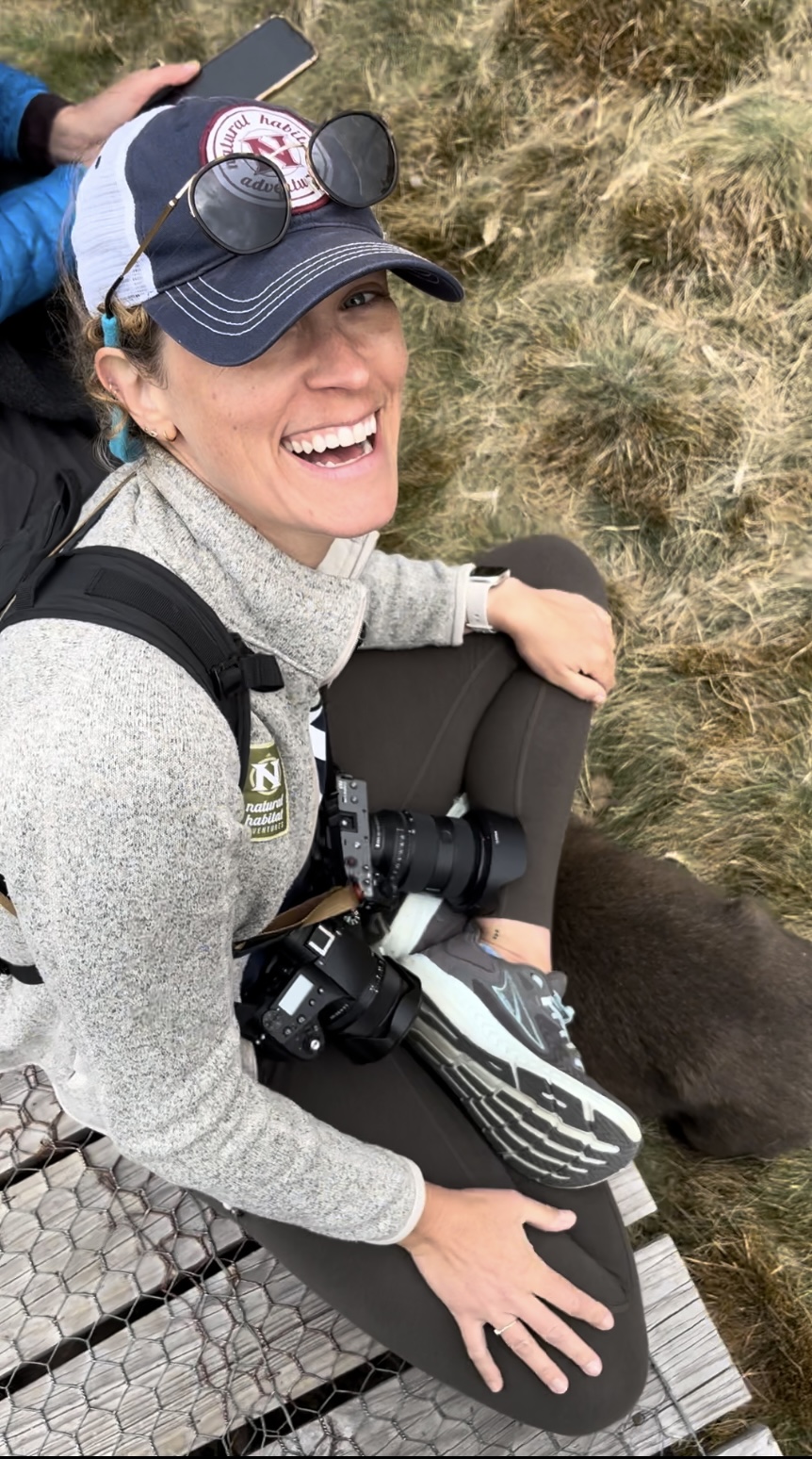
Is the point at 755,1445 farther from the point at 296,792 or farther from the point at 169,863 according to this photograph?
the point at 169,863

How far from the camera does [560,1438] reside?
1993 mm

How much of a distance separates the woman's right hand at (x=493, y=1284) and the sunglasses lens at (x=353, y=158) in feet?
5.24

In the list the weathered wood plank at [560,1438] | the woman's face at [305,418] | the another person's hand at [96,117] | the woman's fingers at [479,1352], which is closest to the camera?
the woman's face at [305,418]

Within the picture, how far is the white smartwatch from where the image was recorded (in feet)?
7.13

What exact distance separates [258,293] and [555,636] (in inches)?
41.6

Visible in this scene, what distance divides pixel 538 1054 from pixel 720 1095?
0.41 m

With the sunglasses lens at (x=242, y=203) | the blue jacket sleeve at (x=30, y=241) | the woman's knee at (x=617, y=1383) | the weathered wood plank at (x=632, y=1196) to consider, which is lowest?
the weathered wood plank at (x=632, y=1196)

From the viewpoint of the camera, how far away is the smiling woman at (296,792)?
4.17 feet

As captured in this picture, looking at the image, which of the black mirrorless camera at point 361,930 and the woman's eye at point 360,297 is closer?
the woman's eye at point 360,297

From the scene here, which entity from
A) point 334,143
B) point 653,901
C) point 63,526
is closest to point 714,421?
point 653,901

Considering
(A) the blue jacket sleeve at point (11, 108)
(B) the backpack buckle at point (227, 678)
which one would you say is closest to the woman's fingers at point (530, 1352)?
(B) the backpack buckle at point (227, 678)

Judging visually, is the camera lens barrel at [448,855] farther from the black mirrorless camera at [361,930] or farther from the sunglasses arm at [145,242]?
the sunglasses arm at [145,242]

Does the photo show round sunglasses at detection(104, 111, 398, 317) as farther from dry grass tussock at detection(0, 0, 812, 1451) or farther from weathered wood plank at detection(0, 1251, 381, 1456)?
weathered wood plank at detection(0, 1251, 381, 1456)

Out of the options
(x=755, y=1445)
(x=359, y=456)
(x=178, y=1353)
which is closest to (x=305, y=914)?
(x=359, y=456)
